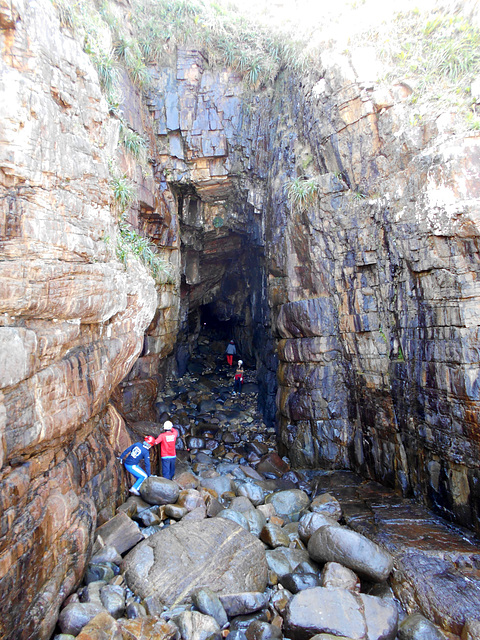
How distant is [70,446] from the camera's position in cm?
589

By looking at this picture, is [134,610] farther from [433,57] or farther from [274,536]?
[433,57]

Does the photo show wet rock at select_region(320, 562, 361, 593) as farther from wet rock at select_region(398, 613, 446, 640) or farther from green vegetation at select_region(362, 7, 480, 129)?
green vegetation at select_region(362, 7, 480, 129)

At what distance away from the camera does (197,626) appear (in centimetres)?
452

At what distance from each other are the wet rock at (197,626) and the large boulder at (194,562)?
1.50 feet

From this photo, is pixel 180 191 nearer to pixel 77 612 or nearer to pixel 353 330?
pixel 353 330

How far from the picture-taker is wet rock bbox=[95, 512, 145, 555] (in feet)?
19.4

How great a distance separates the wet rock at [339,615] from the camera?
4.59 m

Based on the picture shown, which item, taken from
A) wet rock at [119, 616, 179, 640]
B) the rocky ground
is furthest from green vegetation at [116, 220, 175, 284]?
wet rock at [119, 616, 179, 640]

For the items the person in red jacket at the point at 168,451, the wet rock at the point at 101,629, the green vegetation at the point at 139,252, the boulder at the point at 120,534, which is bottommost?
the wet rock at the point at 101,629

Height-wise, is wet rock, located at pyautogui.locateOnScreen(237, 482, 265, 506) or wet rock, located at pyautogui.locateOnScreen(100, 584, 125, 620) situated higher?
wet rock, located at pyautogui.locateOnScreen(100, 584, 125, 620)

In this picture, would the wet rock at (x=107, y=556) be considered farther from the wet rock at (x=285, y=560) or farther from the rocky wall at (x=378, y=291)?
the rocky wall at (x=378, y=291)

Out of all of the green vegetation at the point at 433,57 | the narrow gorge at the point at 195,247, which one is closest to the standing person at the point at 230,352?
the narrow gorge at the point at 195,247

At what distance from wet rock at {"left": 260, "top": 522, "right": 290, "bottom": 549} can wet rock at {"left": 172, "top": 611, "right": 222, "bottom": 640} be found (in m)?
2.19

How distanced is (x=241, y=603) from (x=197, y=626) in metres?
0.73
